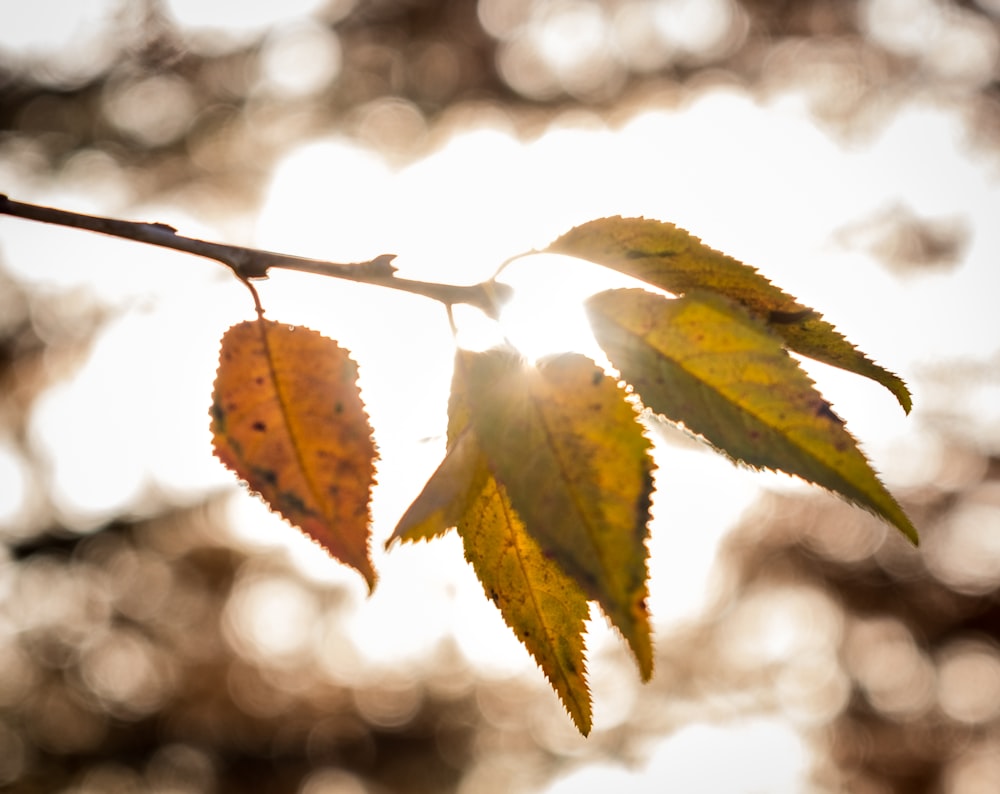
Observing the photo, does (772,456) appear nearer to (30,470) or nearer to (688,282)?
(688,282)

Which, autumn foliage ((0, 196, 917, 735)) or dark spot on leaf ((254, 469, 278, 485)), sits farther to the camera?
dark spot on leaf ((254, 469, 278, 485))

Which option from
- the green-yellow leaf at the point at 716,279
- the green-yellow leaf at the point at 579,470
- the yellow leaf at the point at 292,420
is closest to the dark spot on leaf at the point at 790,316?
the green-yellow leaf at the point at 716,279

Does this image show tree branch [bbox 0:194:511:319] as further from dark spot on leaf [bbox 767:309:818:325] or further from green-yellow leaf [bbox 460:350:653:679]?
dark spot on leaf [bbox 767:309:818:325]

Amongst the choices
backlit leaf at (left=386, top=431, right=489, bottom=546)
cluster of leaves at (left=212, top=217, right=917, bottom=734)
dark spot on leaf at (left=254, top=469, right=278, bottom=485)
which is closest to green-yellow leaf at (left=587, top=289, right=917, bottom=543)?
cluster of leaves at (left=212, top=217, right=917, bottom=734)

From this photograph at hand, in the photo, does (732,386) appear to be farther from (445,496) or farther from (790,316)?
(445,496)

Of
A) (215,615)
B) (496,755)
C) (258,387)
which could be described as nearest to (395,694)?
(496,755)

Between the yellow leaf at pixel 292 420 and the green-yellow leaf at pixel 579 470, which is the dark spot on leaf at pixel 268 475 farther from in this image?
the green-yellow leaf at pixel 579 470

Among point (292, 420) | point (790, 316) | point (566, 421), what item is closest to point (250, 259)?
point (292, 420)
